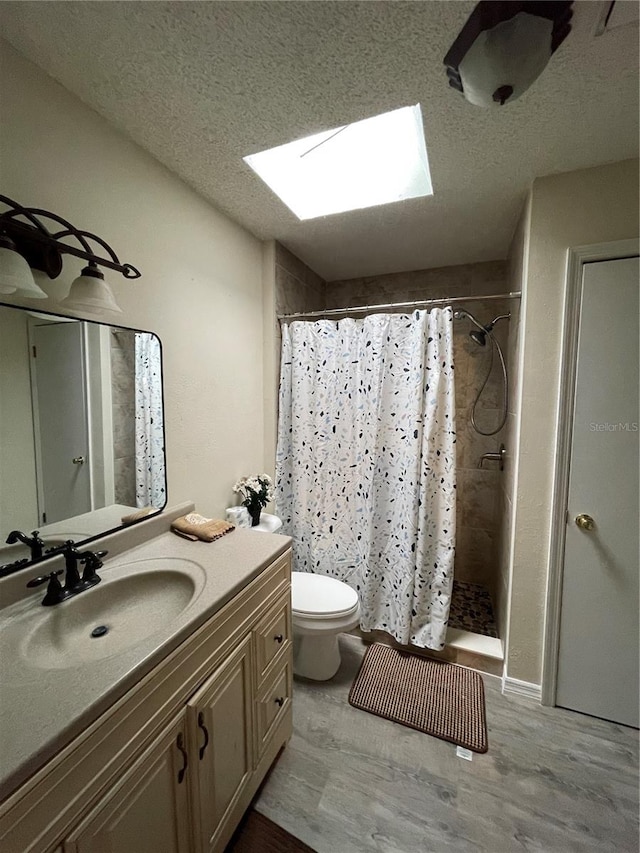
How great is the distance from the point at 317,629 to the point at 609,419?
160 cm

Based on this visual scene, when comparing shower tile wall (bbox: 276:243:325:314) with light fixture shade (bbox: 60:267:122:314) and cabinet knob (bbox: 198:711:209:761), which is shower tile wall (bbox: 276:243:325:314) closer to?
light fixture shade (bbox: 60:267:122:314)

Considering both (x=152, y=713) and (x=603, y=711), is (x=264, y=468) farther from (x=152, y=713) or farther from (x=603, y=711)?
(x=603, y=711)

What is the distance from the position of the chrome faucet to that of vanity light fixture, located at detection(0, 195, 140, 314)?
75cm

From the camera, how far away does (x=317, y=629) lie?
160 cm

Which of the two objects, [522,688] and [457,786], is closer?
[457,786]

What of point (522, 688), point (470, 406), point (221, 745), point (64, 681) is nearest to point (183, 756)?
point (221, 745)

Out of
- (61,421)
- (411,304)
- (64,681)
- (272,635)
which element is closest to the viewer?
(64,681)

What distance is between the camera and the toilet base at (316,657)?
1.73 m

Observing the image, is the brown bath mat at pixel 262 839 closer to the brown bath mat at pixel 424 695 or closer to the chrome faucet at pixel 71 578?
the brown bath mat at pixel 424 695

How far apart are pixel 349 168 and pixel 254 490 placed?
1751 millimetres

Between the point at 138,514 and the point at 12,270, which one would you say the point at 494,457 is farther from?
the point at 12,270

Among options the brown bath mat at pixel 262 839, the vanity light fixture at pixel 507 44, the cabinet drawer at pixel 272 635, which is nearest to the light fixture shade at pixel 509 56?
the vanity light fixture at pixel 507 44

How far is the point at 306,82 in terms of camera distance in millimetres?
1067

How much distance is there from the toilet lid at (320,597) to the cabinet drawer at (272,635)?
10.8 inches
